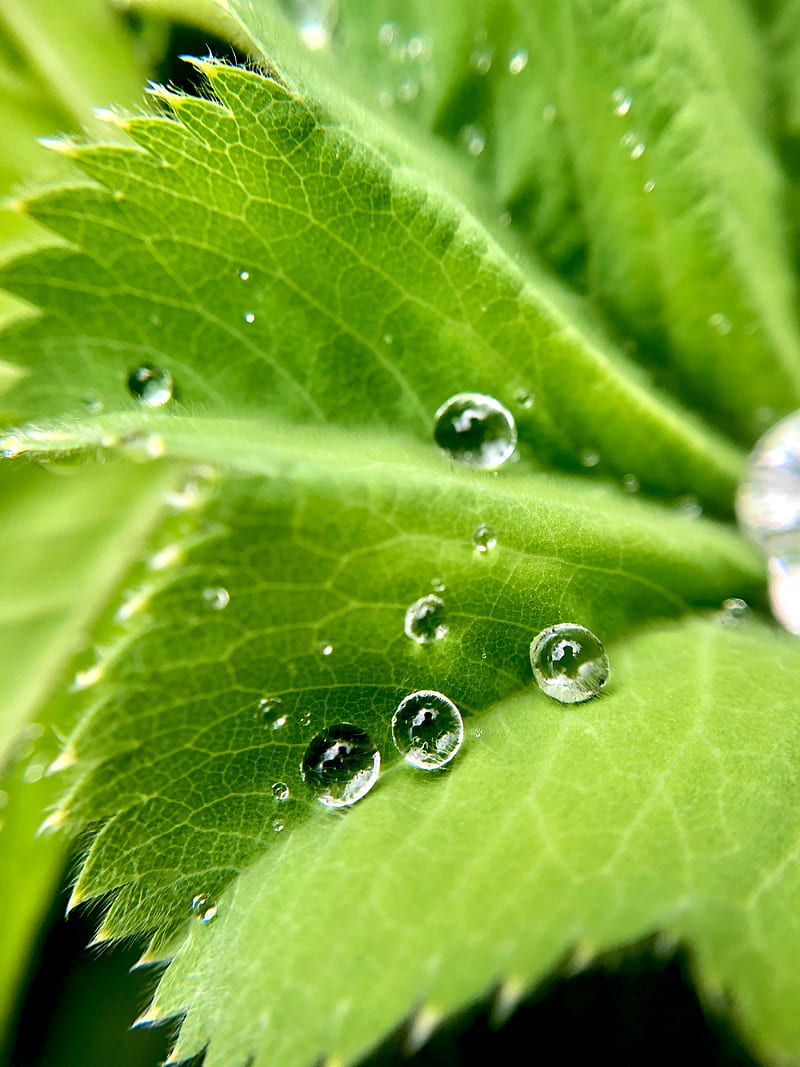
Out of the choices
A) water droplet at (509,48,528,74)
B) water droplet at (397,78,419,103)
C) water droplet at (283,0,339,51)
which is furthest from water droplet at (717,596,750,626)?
water droplet at (283,0,339,51)

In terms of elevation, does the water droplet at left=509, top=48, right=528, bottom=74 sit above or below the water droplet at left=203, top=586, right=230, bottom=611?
above

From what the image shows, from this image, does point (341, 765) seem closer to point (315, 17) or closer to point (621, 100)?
point (621, 100)

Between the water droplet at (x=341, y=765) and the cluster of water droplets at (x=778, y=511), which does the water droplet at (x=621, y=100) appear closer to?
the cluster of water droplets at (x=778, y=511)

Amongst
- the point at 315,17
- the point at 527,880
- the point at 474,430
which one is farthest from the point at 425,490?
the point at 315,17

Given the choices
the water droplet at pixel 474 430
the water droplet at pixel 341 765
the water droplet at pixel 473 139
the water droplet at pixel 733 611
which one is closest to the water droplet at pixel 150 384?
the water droplet at pixel 474 430

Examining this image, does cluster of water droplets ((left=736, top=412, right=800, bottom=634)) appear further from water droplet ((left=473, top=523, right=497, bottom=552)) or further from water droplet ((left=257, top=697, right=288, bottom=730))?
water droplet ((left=257, top=697, right=288, bottom=730))
